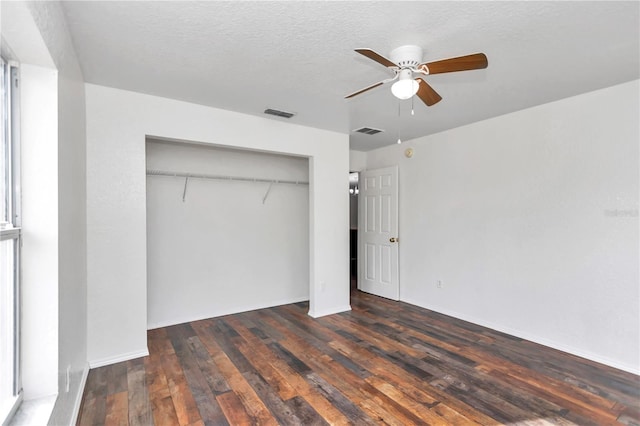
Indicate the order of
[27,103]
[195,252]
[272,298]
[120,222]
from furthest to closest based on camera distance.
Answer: [272,298]
[195,252]
[120,222]
[27,103]

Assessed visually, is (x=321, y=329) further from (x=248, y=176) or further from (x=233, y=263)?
(x=248, y=176)

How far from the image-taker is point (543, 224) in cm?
328

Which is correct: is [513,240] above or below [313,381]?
above

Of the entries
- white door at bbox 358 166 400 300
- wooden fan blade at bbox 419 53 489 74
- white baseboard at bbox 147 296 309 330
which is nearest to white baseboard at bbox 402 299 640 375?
white door at bbox 358 166 400 300

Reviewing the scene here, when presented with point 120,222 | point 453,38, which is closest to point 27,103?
point 120,222

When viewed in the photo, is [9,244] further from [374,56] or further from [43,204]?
[374,56]

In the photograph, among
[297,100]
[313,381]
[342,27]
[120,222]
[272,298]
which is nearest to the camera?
[342,27]

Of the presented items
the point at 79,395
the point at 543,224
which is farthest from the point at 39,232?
the point at 543,224

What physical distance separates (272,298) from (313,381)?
2117mm

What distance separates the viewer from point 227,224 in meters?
4.16

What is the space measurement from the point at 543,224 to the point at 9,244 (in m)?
4.07

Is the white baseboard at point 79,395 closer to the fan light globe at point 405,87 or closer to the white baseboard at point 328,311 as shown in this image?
the white baseboard at point 328,311

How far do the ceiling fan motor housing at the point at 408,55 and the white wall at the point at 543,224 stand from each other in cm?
194

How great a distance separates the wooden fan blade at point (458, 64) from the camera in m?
1.79
